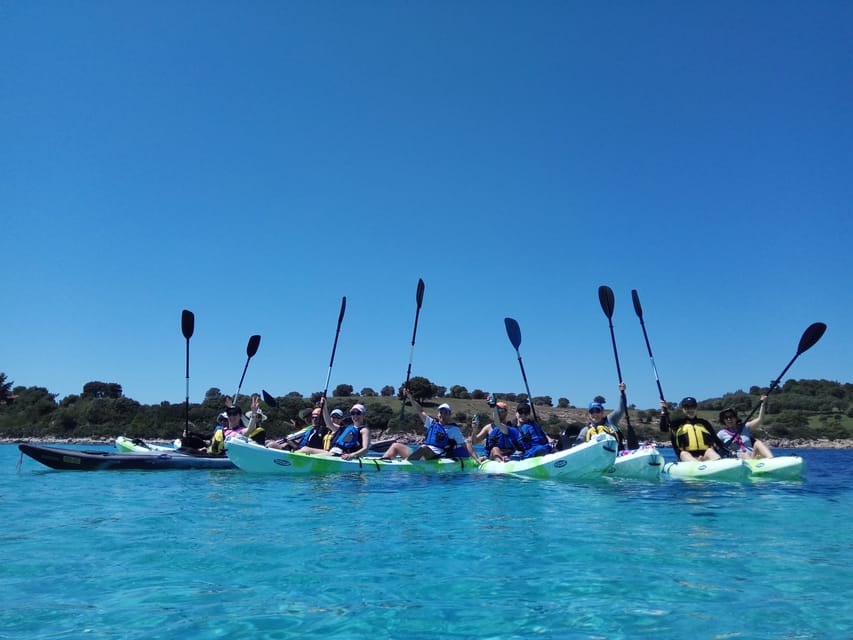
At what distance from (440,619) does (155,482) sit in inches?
400

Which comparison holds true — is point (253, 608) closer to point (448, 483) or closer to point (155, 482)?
point (448, 483)

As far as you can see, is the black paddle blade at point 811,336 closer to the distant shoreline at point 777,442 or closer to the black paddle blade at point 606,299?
the black paddle blade at point 606,299

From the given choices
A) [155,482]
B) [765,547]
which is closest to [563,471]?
[765,547]

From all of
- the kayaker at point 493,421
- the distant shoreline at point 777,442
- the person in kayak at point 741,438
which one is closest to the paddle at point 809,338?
the person in kayak at point 741,438

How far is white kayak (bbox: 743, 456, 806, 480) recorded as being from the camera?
11.1 metres

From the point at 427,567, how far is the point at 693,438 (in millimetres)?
9188

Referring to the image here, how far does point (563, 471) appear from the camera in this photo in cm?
1165

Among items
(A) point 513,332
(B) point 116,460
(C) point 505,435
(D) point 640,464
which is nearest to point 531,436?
(C) point 505,435

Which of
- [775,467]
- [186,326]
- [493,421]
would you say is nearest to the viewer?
[775,467]

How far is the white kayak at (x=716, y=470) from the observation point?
10.9 m

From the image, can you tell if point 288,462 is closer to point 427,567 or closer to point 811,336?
point 427,567

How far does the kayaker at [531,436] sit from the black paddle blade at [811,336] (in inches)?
259

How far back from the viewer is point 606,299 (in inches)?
624

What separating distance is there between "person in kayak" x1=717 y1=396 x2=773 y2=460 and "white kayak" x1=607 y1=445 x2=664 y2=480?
1.71 metres
